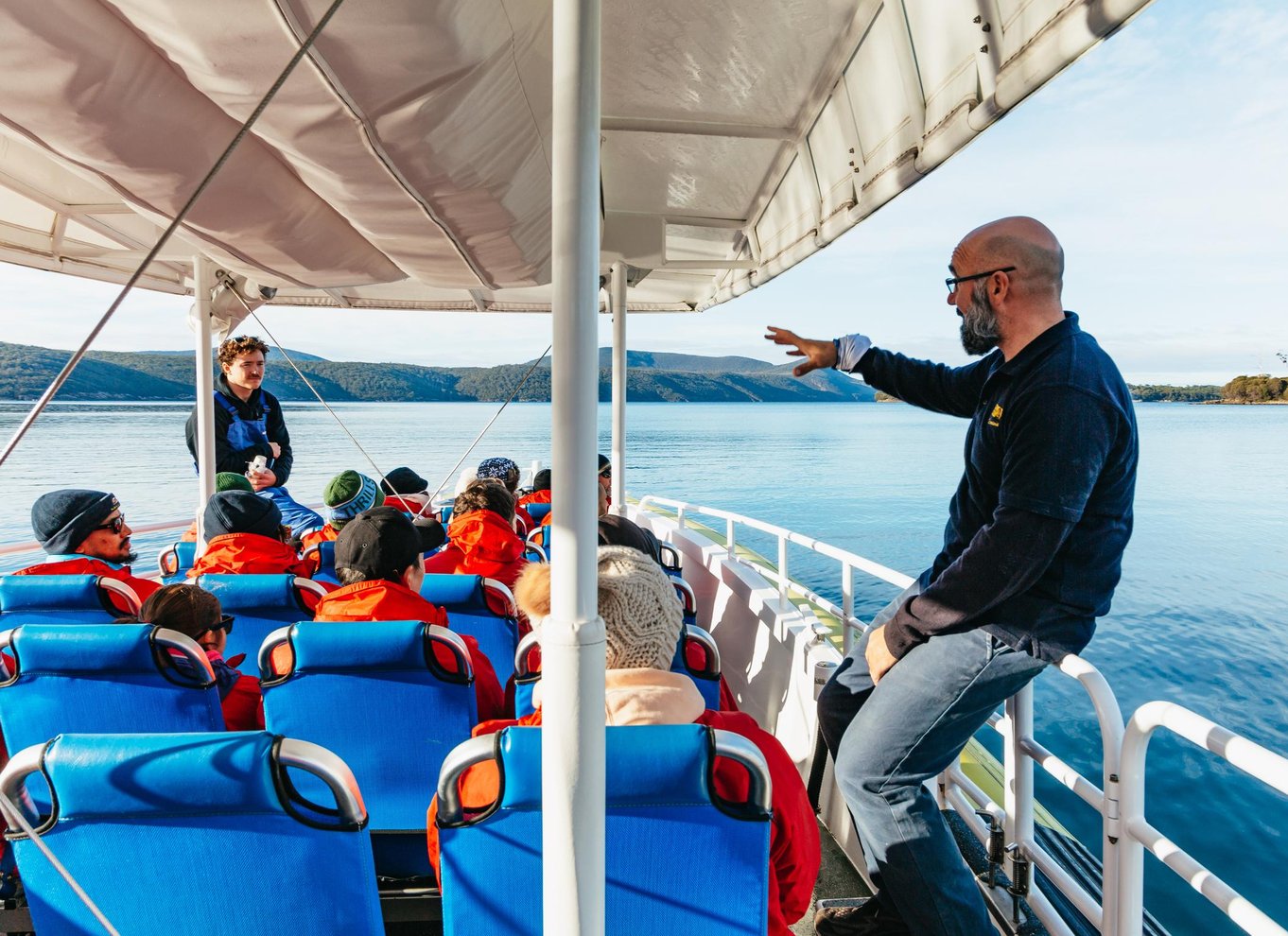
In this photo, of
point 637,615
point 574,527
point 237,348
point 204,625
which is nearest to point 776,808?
point 637,615

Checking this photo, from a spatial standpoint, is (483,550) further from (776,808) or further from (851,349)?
(776,808)

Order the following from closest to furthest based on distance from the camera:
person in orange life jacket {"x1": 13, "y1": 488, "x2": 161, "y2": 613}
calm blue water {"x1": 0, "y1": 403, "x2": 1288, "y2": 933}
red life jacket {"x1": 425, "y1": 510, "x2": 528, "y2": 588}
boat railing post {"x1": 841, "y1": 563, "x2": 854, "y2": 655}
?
person in orange life jacket {"x1": 13, "y1": 488, "x2": 161, "y2": 613} → boat railing post {"x1": 841, "y1": 563, "x2": 854, "y2": 655} → red life jacket {"x1": 425, "y1": 510, "x2": 528, "y2": 588} → calm blue water {"x1": 0, "y1": 403, "x2": 1288, "y2": 933}

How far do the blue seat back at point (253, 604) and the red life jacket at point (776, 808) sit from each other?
1.39 meters

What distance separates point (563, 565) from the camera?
3.29 feet

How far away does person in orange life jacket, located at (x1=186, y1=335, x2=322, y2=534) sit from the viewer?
4438 mm

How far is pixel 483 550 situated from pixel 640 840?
7.18 feet

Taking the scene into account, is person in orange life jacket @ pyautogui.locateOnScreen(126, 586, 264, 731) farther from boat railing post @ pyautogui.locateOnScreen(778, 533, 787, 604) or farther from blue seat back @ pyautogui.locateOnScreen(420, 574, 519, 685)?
boat railing post @ pyautogui.locateOnScreen(778, 533, 787, 604)

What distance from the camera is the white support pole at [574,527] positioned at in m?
0.96

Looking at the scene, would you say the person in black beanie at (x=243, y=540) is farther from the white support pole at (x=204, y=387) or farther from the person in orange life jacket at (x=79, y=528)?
the white support pole at (x=204, y=387)

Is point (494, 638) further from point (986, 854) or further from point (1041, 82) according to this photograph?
point (1041, 82)

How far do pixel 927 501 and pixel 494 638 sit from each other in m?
35.2

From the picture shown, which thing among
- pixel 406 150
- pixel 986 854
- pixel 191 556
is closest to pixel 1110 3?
pixel 406 150

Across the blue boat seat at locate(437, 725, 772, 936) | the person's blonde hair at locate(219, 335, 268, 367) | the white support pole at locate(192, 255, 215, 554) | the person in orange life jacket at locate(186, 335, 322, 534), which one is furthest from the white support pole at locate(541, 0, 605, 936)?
the person's blonde hair at locate(219, 335, 268, 367)

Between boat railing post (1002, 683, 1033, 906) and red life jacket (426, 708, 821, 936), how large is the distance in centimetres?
74
